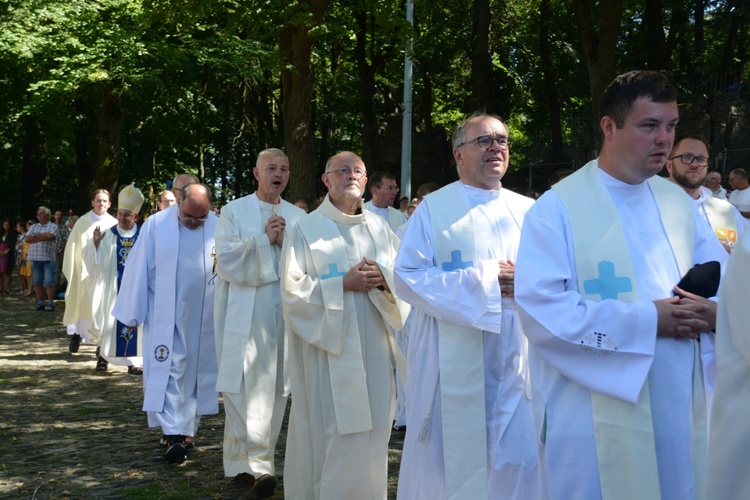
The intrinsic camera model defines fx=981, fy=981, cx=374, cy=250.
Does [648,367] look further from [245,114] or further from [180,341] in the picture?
[245,114]

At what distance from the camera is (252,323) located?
7.09 metres

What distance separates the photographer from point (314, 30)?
16.0m

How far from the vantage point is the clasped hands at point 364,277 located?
19.6 feet

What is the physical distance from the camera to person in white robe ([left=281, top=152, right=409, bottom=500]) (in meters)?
5.91

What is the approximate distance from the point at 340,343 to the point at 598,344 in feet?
8.98

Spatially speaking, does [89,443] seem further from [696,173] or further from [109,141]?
[109,141]

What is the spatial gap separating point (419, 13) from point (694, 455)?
75.9ft

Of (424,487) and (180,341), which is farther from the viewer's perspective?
(180,341)


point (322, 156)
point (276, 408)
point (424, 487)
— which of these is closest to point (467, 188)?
point (424, 487)

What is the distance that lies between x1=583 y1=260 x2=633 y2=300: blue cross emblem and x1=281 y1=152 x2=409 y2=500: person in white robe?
252 cm

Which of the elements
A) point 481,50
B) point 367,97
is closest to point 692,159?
point 481,50

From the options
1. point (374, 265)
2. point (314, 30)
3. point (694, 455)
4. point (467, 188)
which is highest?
point (314, 30)

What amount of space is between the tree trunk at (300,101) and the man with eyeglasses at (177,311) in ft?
26.6

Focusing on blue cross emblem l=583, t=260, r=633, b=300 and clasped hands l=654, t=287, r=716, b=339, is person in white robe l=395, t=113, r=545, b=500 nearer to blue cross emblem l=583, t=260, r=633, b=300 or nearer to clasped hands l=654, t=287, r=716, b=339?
blue cross emblem l=583, t=260, r=633, b=300
